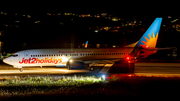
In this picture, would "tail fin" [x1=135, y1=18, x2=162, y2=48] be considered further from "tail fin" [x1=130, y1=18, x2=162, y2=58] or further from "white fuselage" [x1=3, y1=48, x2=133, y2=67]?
"white fuselage" [x1=3, y1=48, x2=133, y2=67]

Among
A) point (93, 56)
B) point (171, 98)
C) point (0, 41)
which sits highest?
point (0, 41)

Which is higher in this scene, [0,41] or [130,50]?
[0,41]

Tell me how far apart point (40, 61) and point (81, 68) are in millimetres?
6158

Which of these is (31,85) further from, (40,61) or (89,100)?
(40,61)

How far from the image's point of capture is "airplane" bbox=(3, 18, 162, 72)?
95.6 ft

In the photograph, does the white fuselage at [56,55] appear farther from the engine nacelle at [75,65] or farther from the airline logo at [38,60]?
the engine nacelle at [75,65]

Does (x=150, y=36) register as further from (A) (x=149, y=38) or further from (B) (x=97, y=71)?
(B) (x=97, y=71)

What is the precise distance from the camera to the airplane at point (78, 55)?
95.6 ft

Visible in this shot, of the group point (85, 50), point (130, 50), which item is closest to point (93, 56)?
point (85, 50)

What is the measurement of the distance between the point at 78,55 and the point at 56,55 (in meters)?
3.33

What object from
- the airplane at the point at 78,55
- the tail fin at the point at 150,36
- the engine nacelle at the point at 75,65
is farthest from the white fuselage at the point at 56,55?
the tail fin at the point at 150,36

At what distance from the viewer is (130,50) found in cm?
3247

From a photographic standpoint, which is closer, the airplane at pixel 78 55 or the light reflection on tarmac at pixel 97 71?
the light reflection on tarmac at pixel 97 71

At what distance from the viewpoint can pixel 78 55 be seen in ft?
103
